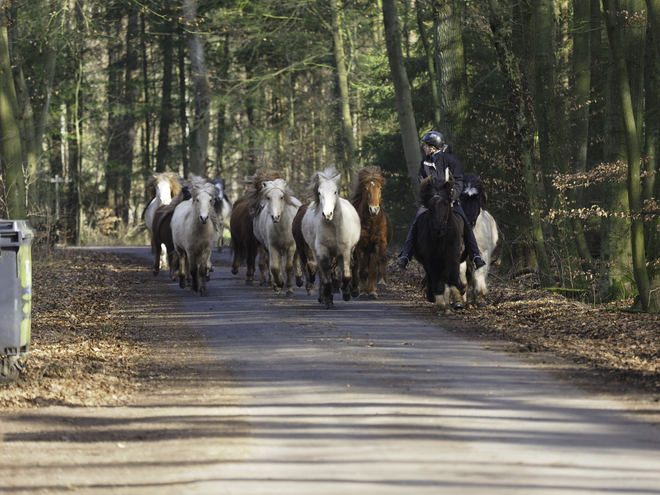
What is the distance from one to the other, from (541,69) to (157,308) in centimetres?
868

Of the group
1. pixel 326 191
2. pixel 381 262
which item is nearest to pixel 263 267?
pixel 381 262

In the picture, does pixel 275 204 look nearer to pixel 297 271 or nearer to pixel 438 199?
pixel 297 271

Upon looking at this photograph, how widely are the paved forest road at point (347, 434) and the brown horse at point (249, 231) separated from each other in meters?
8.20

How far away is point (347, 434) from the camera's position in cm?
645

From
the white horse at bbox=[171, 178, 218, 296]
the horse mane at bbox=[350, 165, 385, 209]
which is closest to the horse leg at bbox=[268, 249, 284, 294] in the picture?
the white horse at bbox=[171, 178, 218, 296]

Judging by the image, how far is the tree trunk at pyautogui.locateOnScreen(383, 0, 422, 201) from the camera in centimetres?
2220

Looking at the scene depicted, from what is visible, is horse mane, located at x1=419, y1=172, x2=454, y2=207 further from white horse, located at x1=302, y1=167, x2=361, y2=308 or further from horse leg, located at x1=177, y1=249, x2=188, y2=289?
horse leg, located at x1=177, y1=249, x2=188, y2=289

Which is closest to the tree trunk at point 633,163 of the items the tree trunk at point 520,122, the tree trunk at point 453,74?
the tree trunk at point 520,122

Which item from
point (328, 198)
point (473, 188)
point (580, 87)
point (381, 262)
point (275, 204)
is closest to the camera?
point (328, 198)

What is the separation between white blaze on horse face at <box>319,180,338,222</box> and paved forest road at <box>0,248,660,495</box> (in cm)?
434

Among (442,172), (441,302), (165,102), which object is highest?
(165,102)

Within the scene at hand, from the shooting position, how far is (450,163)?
44.5ft

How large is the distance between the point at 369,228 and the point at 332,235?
1.44 metres

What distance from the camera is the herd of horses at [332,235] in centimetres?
1330
